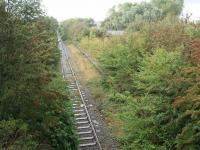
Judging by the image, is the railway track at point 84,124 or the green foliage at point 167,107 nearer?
the green foliage at point 167,107

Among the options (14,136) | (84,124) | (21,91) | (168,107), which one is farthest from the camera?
(84,124)

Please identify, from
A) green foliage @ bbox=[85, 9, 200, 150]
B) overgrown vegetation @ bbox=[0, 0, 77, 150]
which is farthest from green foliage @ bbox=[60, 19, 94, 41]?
overgrown vegetation @ bbox=[0, 0, 77, 150]

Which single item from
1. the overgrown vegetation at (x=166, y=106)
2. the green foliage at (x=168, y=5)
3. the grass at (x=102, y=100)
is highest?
the green foliage at (x=168, y=5)

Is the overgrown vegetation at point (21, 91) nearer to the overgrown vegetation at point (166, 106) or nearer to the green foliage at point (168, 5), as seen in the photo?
the overgrown vegetation at point (166, 106)

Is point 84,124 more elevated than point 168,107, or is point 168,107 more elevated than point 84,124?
point 168,107

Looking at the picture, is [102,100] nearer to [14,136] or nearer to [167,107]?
[167,107]

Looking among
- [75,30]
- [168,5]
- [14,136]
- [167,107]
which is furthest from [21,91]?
[75,30]

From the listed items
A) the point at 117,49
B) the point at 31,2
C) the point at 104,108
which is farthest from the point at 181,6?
the point at 31,2

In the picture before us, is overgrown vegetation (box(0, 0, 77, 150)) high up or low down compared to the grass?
up

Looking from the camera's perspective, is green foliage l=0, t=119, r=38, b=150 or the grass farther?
the grass

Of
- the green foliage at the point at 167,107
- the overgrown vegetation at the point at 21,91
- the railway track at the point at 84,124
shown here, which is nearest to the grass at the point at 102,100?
the green foliage at the point at 167,107

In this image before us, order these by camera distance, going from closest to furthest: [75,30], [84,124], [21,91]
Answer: [21,91]
[84,124]
[75,30]

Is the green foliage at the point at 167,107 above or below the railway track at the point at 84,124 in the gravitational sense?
above

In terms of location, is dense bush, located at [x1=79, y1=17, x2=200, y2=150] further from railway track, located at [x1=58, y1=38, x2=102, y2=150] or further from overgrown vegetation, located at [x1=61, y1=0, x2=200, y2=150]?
railway track, located at [x1=58, y1=38, x2=102, y2=150]
